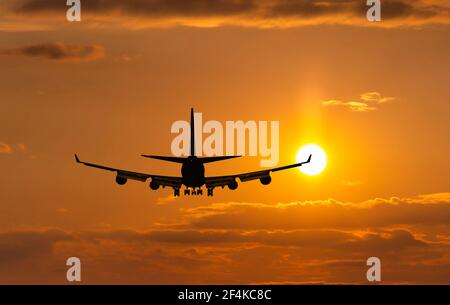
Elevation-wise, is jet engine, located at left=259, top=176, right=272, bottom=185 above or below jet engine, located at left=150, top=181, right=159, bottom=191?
below

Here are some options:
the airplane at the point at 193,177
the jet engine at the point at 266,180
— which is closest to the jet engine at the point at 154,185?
the airplane at the point at 193,177

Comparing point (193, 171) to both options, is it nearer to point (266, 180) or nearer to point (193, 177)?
point (193, 177)

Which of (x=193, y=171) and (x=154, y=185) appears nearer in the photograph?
(x=193, y=171)

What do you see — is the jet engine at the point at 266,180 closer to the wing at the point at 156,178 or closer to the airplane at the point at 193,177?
the airplane at the point at 193,177

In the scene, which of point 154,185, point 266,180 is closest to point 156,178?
point 154,185

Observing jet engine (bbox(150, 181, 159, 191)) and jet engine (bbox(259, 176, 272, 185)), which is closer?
jet engine (bbox(259, 176, 272, 185))

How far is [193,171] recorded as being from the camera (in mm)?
149625

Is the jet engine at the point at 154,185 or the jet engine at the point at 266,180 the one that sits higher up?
the jet engine at the point at 154,185

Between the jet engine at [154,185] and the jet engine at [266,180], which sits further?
the jet engine at [154,185]

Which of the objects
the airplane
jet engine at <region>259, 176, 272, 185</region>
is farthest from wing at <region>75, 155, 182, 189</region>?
jet engine at <region>259, 176, 272, 185</region>

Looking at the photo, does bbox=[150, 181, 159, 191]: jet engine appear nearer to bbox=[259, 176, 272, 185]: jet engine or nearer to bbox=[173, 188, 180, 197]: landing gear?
bbox=[173, 188, 180, 197]: landing gear

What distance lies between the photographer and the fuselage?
149750 mm

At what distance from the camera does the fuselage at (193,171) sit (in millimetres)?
149750
